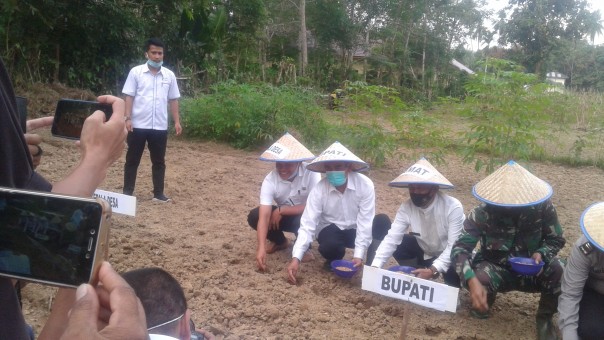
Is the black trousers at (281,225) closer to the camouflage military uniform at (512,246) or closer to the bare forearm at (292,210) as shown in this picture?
the bare forearm at (292,210)

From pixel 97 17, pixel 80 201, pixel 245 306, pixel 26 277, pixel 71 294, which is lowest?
pixel 245 306

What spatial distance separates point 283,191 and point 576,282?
2.33 m

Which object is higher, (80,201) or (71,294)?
(80,201)

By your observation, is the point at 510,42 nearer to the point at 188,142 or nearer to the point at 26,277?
the point at 188,142

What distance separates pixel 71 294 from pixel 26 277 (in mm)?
207

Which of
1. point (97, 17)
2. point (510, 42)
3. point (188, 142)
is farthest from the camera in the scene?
point (510, 42)

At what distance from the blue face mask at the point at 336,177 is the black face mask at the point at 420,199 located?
587mm

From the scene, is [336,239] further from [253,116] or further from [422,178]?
[253,116]

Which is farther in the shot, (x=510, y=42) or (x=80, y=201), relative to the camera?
(x=510, y=42)

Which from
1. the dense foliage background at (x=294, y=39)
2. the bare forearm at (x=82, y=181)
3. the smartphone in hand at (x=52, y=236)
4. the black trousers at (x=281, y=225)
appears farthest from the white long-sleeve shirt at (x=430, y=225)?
the dense foliage background at (x=294, y=39)

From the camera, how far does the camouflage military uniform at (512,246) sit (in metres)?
3.46

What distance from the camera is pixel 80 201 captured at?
1.07m

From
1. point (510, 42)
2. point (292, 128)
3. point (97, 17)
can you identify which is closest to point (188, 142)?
point (292, 128)

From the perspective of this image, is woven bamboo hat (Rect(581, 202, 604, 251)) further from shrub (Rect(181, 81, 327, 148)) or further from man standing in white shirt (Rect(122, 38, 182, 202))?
shrub (Rect(181, 81, 327, 148))
